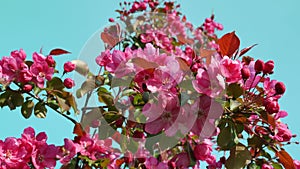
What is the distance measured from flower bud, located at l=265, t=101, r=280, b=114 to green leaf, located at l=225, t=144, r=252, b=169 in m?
0.23

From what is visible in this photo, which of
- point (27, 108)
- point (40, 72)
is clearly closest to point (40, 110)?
point (27, 108)

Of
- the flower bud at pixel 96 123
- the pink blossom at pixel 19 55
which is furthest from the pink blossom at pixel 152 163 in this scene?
the pink blossom at pixel 19 55

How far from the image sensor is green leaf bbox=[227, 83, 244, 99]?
1.45 metres

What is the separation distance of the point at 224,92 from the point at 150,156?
47 cm

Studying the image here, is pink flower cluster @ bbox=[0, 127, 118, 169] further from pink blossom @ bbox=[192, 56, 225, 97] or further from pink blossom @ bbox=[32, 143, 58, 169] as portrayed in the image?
pink blossom @ bbox=[192, 56, 225, 97]

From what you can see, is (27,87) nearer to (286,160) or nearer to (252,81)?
(252,81)

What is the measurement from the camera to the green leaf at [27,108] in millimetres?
1865

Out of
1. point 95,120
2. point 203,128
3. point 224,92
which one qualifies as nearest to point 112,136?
point 95,120

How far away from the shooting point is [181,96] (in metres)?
1.43

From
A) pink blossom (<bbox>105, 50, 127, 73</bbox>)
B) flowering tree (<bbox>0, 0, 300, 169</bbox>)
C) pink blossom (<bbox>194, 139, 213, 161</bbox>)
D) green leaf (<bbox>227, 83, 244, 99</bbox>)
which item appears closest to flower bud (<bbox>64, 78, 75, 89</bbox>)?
flowering tree (<bbox>0, 0, 300, 169</bbox>)

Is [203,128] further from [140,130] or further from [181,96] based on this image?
[140,130]

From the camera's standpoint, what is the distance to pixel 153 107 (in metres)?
1.43

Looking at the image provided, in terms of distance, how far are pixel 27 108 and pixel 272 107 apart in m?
1.01

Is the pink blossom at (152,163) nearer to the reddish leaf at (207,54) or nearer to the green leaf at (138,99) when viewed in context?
the green leaf at (138,99)
